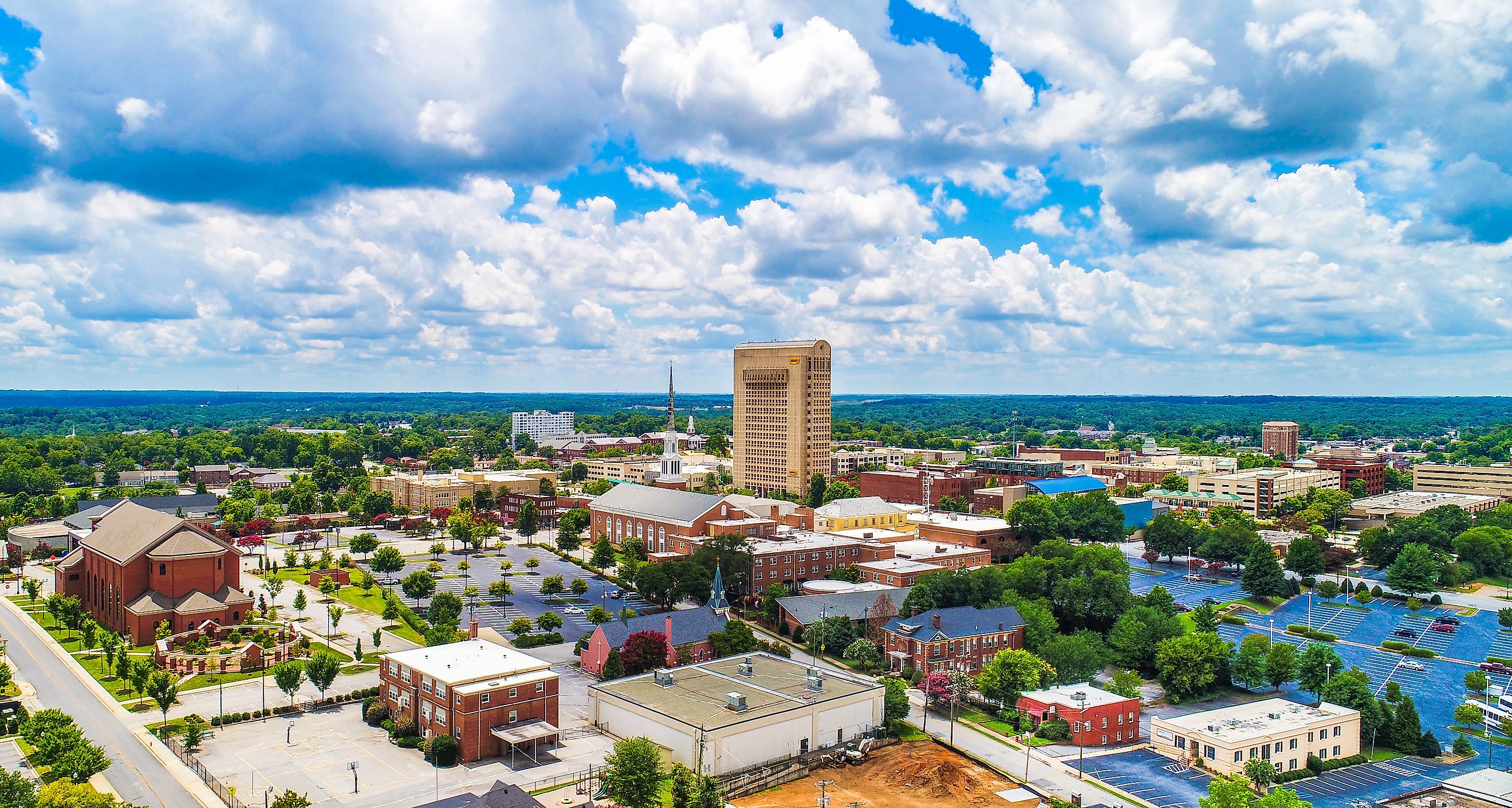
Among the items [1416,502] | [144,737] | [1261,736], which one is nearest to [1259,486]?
[1416,502]

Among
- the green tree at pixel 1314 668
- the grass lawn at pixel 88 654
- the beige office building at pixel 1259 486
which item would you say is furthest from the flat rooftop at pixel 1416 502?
the grass lawn at pixel 88 654

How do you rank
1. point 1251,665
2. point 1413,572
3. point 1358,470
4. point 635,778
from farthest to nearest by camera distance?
point 1358,470 < point 1413,572 < point 1251,665 < point 635,778

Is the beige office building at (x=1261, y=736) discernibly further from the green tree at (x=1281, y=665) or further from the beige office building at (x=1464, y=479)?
the beige office building at (x=1464, y=479)

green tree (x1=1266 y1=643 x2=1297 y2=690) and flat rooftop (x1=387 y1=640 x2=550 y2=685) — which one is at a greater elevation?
flat rooftop (x1=387 y1=640 x2=550 y2=685)

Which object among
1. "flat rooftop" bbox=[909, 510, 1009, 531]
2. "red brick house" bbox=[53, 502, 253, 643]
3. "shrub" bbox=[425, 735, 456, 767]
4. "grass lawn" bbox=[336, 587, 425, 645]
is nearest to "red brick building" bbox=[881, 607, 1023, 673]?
"shrub" bbox=[425, 735, 456, 767]

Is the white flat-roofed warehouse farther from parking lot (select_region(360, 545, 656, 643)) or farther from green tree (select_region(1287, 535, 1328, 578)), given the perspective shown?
green tree (select_region(1287, 535, 1328, 578))

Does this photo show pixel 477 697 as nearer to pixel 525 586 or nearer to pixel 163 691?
pixel 163 691
